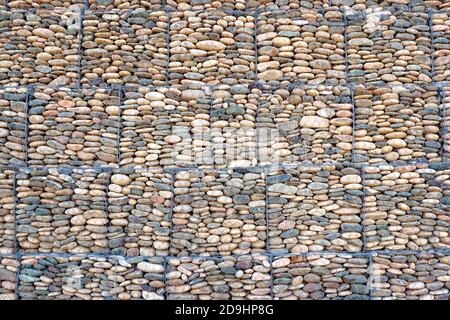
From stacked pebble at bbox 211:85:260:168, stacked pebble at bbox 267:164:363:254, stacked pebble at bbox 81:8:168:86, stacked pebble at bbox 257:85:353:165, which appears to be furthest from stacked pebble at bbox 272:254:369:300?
stacked pebble at bbox 81:8:168:86

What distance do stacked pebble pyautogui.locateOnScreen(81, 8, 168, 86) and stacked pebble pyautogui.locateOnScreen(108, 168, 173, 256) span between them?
4.02 ft

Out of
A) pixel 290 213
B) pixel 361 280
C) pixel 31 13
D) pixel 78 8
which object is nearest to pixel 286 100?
pixel 290 213

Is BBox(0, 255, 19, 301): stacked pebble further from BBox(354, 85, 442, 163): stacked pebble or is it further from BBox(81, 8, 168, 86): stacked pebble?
BBox(354, 85, 442, 163): stacked pebble

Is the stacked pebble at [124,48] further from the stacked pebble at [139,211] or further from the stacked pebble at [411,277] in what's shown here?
the stacked pebble at [411,277]

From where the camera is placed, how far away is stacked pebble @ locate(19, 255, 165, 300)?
217 inches

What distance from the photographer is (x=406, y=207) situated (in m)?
5.59

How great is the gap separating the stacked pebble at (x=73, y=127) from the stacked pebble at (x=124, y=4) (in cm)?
123

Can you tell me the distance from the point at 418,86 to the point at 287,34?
5.72 ft

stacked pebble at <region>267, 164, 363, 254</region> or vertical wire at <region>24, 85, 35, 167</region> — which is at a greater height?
vertical wire at <region>24, 85, 35, 167</region>

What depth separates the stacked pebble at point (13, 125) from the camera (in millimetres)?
5809

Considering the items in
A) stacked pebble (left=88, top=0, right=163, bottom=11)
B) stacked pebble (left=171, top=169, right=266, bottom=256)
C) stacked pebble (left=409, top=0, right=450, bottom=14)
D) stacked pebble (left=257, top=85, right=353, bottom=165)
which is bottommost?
stacked pebble (left=171, top=169, right=266, bottom=256)

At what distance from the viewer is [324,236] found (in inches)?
220

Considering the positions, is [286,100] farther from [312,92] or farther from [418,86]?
[418,86]

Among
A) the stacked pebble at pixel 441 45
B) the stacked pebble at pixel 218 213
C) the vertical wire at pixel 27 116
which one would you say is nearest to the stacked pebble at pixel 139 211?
→ the stacked pebble at pixel 218 213
